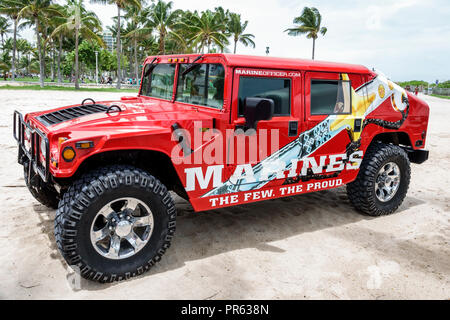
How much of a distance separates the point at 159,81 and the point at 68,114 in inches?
52.6

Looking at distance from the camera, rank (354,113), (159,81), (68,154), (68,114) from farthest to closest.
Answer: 1. (159,81)
2. (354,113)
3. (68,114)
4. (68,154)

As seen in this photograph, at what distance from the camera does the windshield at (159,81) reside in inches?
171

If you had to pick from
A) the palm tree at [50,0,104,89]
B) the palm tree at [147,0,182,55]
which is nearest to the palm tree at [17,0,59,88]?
the palm tree at [50,0,104,89]

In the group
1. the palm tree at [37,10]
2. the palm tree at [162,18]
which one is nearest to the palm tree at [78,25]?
the palm tree at [37,10]

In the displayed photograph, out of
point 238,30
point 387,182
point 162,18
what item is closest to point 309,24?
point 238,30

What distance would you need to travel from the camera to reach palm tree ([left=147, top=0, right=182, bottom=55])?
35278 millimetres

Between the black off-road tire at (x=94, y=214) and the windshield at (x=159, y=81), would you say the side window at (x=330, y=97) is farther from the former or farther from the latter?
the black off-road tire at (x=94, y=214)

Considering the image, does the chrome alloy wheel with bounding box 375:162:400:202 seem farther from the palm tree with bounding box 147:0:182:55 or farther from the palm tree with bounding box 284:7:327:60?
the palm tree with bounding box 284:7:327:60

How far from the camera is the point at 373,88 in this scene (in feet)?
15.4

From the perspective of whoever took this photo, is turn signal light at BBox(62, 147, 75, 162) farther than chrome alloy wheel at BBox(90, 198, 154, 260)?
No

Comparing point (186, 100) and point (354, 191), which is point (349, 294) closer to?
point (354, 191)

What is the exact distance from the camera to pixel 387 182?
5035mm

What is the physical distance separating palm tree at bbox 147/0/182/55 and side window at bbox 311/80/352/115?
32.8 m

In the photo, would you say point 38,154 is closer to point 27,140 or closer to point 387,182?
point 27,140
